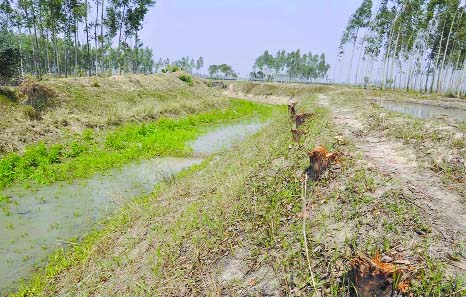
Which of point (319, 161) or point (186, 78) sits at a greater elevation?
point (186, 78)

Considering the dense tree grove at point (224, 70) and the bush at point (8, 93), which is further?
the dense tree grove at point (224, 70)

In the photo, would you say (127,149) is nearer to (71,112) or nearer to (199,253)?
(71,112)

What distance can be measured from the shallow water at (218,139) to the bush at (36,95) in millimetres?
8445

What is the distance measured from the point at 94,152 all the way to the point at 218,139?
751 cm

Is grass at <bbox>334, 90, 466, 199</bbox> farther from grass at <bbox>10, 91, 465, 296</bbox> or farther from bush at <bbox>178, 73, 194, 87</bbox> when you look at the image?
bush at <bbox>178, 73, 194, 87</bbox>

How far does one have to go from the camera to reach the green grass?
11.3 meters

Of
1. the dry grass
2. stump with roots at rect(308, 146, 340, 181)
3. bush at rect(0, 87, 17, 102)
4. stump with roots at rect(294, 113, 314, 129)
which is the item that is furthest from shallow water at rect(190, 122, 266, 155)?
stump with roots at rect(308, 146, 340, 181)

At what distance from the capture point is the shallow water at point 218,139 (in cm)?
1663

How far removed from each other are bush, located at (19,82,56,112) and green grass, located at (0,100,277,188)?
3.41 meters

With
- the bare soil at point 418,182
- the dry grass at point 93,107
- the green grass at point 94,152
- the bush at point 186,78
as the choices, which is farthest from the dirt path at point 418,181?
the bush at point 186,78

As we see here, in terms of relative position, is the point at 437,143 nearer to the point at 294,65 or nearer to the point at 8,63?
the point at 8,63

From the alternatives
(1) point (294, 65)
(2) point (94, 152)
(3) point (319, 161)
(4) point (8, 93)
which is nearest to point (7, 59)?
(4) point (8, 93)

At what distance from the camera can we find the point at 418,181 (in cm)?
539

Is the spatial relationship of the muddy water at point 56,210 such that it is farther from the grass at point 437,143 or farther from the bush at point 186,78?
the bush at point 186,78
